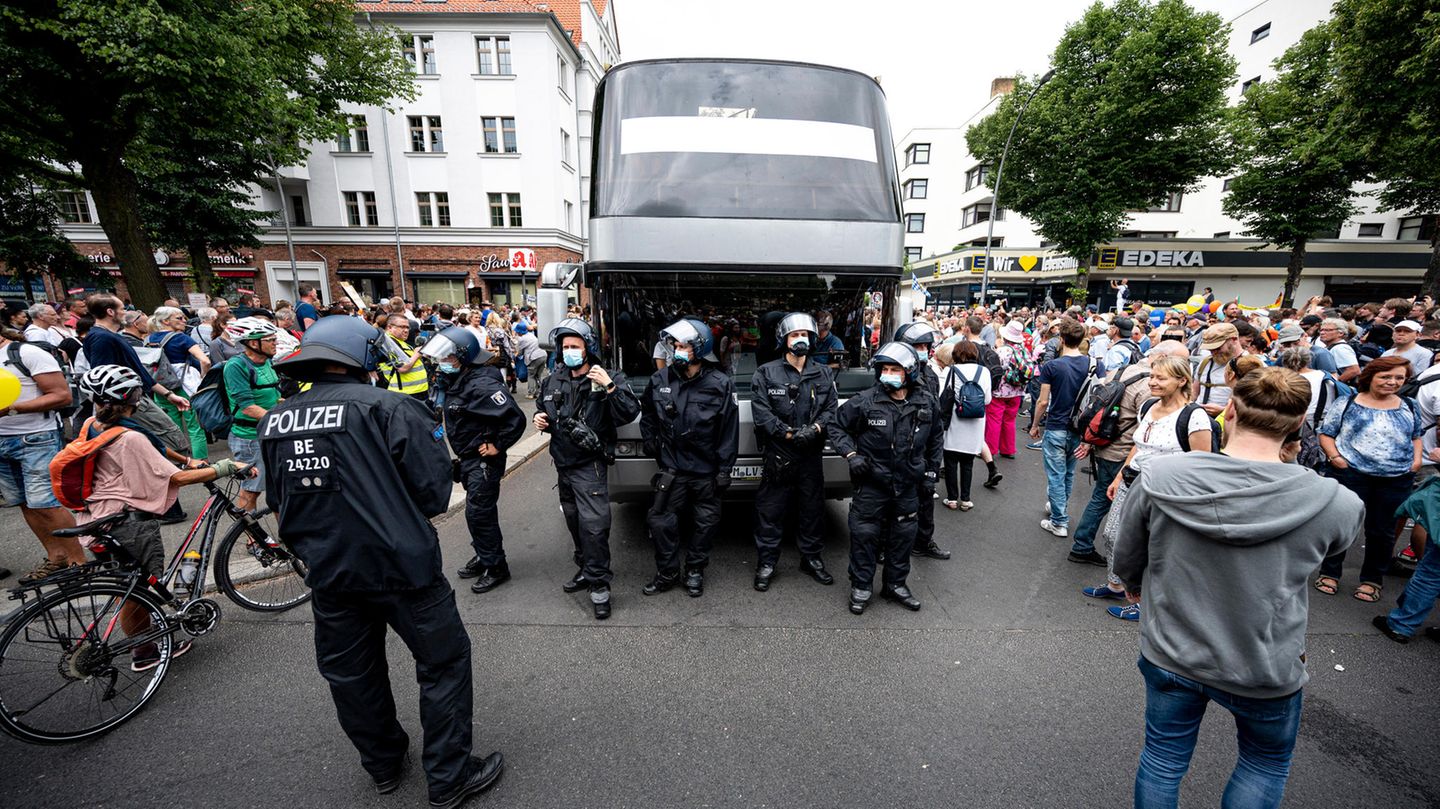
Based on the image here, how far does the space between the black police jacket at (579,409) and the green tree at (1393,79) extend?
20.4 metres

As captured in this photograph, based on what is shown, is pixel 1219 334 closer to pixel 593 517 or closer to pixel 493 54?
pixel 593 517

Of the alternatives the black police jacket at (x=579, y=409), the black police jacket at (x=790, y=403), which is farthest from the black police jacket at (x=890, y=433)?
the black police jacket at (x=579, y=409)

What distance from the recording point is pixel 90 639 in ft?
9.26

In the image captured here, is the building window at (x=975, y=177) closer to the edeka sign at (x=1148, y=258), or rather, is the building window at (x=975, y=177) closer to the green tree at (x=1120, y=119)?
the edeka sign at (x=1148, y=258)

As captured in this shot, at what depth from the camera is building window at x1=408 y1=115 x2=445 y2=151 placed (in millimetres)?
25781

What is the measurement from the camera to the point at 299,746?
271 cm

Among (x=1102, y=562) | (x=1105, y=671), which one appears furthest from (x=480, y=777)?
(x=1102, y=562)

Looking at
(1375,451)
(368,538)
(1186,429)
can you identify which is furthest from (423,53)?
(1375,451)

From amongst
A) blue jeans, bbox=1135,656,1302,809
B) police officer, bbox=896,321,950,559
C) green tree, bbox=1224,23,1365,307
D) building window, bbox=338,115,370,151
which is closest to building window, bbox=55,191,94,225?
building window, bbox=338,115,370,151

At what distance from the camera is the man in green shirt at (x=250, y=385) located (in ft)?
14.3

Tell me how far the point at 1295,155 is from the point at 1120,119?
227 inches

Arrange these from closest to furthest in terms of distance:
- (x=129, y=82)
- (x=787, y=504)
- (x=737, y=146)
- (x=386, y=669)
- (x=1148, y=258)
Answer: (x=386, y=669)
(x=787, y=504)
(x=737, y=146)
(x=129, y=82)
(x=1148, y=258)

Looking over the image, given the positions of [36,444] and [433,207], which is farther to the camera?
[433,207]

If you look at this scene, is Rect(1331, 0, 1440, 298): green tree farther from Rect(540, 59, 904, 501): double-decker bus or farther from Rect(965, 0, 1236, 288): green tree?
Rect(540, 59, 904, 501): double-decker bus
